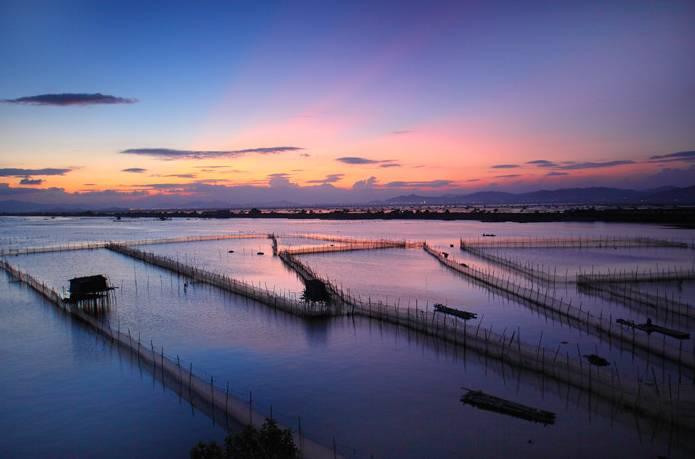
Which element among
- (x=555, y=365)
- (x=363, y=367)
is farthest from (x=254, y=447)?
(x=555, y=365)

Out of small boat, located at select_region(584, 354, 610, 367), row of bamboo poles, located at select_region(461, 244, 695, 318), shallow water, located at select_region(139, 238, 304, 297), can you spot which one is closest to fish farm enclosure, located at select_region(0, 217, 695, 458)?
small boat, located at select_region(584, 354, 610, 367)

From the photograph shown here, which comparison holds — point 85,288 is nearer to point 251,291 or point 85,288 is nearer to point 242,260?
point 251,291

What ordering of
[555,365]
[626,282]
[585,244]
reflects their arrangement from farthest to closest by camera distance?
[585,244] < [626,282] < [555,365]

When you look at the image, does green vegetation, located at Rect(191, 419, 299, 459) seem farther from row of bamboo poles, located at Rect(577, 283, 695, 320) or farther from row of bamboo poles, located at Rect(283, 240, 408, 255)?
row of bamboo poles, located at Rect(283, 240, 408, 255)

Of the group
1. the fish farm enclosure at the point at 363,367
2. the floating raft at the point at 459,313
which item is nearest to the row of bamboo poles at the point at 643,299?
the fish farm enclosure at the point at 363,367

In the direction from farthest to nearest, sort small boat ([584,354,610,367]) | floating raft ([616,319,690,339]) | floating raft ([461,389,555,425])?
floating raft ([616,319,690,339])
small boat ([584,354,610,367])
floating raft ([461,389,555,425])

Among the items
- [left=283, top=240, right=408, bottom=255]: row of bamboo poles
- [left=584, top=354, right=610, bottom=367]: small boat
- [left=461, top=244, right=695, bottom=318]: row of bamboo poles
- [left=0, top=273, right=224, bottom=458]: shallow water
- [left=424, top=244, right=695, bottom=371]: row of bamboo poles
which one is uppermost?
[left=283, top=240, right=408, bottom=255]: row of bamboo poles

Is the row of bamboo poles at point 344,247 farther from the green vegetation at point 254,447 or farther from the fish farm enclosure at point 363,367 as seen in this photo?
the green vegetation at point 254,447
